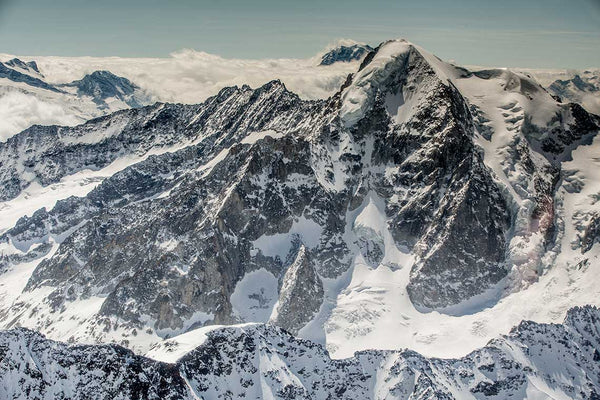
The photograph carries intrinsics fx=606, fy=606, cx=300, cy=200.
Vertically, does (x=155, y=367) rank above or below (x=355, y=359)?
above

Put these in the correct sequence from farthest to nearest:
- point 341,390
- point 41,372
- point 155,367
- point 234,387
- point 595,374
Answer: point 595,374 < point 341,390 < point 234,387 < point 155,367 < point 41,372

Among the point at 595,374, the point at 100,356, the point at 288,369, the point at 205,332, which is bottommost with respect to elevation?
the point at 595,374

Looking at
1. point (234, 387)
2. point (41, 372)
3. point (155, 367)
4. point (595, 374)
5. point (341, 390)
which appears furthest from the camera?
point (595, 374)

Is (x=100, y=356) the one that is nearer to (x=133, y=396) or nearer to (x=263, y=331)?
(x=133, y=396)

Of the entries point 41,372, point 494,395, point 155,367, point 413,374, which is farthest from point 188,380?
point 494,395

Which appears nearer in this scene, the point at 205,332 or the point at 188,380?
the point at 188,380

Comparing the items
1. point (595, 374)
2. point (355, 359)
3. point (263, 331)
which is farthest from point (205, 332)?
point (595, 374)
